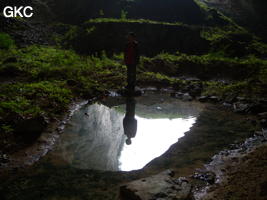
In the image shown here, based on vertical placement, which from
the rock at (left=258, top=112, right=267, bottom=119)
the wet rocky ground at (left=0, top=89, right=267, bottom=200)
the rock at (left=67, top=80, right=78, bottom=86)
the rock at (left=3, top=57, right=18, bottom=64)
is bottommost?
the wet rocky ground at (left=0, top=89, right=267, bottom=200)

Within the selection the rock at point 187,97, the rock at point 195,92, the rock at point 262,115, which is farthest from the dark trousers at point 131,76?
the rock at point 262,115

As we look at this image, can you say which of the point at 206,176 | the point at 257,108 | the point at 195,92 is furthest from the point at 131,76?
the point at 206,176

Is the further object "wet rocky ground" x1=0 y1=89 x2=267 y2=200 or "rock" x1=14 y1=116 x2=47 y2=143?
"rock" x1=14 y1=116 x2=47 y2=143

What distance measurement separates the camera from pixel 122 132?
7594 millimetres

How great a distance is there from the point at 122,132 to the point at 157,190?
3.44 m

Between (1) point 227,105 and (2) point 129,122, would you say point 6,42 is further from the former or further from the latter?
(1) point 227,105

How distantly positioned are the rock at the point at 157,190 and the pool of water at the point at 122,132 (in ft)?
4.07

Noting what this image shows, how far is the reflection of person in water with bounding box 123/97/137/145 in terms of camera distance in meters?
7.44

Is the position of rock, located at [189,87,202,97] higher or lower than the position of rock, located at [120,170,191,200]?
higher

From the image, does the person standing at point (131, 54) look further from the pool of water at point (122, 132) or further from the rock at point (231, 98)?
the rock at point (231, 98)

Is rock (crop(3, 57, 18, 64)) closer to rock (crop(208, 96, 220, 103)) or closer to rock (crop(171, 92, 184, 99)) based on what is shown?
rock (crop(171, 92, 184, 99))

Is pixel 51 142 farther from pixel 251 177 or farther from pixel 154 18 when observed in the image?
pixel 154 18

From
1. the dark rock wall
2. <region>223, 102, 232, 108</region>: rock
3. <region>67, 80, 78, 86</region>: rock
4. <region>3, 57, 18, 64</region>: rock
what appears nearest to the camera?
<region>223, 102, 232, 108</region>: rock

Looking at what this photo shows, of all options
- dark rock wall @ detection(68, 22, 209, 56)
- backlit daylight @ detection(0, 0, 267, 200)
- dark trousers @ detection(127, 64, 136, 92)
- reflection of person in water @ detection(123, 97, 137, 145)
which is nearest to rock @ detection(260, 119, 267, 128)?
backlit daylight @ detection(0, 0, 267, 200)
